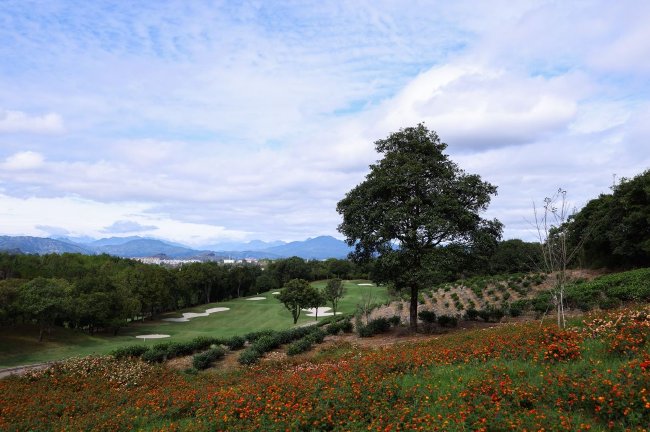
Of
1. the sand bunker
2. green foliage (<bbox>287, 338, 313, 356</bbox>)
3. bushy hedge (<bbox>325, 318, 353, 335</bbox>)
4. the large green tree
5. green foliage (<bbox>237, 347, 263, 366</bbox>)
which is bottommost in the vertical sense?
the sand bunker

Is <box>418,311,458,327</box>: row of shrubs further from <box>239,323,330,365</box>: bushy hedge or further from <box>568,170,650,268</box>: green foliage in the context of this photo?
<box>568,170,650,268</box>: green foliage

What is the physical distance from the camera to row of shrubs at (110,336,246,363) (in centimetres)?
2131

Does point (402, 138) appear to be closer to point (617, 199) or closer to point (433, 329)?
point (433, 329)

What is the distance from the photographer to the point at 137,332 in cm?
4909

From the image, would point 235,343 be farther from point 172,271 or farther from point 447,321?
point 172,271

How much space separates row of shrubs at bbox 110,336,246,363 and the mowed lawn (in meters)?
11.3

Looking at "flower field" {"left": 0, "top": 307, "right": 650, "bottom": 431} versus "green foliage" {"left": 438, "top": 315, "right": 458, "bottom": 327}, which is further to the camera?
"green foliage" {"left": 438, "top": 315, "right": 458, "bottom": 327}

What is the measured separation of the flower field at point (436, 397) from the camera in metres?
6.68

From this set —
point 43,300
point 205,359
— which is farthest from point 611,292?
point 43,300

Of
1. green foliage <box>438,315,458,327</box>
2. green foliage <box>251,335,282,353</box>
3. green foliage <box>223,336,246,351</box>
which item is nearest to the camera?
green foliage <box>251,335,282,353</box>

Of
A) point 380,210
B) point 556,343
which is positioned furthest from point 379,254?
point 556,343

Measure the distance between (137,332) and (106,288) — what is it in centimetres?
658

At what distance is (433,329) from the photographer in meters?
22.5

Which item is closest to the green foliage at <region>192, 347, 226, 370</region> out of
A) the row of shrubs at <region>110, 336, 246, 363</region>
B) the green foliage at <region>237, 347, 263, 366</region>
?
the green foliage at <region>237, 347, 263, 366</region>
